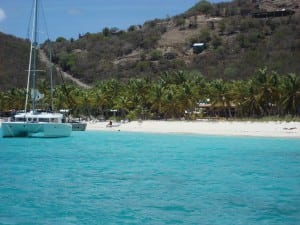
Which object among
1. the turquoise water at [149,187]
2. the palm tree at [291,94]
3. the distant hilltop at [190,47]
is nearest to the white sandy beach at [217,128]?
the palm tree at [291,94]

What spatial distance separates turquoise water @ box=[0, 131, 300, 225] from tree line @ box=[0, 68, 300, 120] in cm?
2769

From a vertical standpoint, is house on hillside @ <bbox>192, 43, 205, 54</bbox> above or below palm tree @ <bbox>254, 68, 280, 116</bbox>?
above

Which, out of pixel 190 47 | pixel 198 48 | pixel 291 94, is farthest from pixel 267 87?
pixel 190 47

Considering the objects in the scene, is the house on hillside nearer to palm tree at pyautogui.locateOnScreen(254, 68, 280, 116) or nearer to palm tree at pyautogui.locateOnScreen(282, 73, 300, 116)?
palm tree at pyautogui.locateOnScreen(254, 68, 280, 116)

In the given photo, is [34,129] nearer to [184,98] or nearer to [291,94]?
[184,98]

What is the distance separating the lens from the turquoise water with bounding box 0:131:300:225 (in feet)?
47.1

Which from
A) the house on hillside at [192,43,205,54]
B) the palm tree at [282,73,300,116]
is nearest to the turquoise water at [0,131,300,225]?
the palm tree at [282,73,300,116]

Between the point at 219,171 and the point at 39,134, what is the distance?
26277 mm

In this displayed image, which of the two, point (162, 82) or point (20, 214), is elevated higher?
point (162, 82)

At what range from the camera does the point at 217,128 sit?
56094 mm

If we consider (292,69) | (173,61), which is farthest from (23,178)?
(173,61)

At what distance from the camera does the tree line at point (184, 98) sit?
200 feet

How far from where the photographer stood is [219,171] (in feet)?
80.7

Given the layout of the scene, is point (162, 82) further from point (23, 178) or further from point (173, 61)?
point (23, 178)
